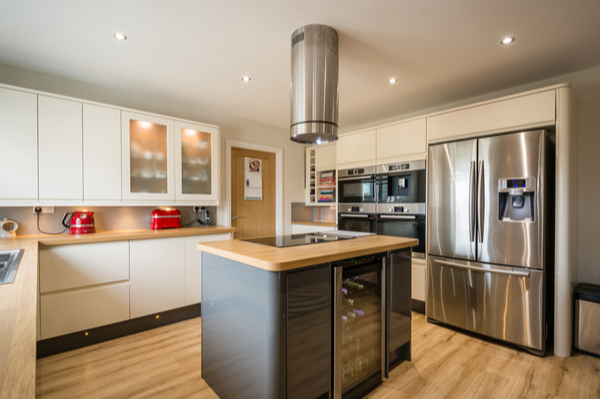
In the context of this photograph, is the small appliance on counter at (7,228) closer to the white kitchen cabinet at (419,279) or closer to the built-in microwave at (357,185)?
the built-in microwave at (357,185)

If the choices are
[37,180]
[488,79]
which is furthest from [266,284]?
[488,79]

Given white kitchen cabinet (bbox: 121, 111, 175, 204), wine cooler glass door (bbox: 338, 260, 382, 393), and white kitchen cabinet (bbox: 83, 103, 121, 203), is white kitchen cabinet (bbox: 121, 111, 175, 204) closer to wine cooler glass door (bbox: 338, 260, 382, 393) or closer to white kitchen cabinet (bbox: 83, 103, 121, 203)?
white kitchen cabinet (bbox: 83, 103, 121, 203)

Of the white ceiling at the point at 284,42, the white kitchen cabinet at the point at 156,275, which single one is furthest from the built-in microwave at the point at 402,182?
the white kitchen cabinet at the point at 156,275

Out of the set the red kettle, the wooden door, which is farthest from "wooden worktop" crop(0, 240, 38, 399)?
the wooden door

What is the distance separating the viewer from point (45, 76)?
2564mm

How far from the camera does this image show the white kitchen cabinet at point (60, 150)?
230 centimetres

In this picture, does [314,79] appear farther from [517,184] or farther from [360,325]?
[517,184]

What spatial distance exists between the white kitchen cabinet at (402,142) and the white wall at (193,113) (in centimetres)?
153

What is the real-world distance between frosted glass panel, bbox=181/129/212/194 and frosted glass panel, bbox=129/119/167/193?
0.20 m

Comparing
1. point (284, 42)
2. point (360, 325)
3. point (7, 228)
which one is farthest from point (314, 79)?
point (7, 228)

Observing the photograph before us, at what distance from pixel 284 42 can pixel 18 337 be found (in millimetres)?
2114

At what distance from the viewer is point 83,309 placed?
233 centimetres

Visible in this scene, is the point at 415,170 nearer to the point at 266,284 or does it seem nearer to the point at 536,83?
the point at 536,83

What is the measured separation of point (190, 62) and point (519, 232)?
3.01 m
